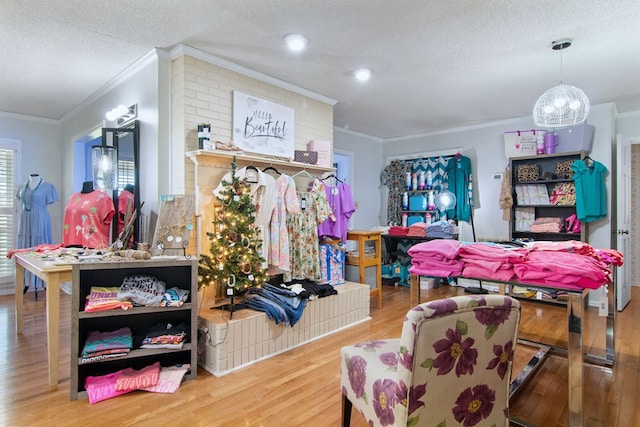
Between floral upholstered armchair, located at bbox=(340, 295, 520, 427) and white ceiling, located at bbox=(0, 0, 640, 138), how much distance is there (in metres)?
1.97

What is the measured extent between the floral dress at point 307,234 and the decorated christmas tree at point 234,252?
2.19ft

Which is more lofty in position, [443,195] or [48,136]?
[48,136]

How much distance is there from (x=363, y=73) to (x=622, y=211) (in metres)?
3.50

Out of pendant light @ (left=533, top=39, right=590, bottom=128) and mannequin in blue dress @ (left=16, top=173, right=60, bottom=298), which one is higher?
pendant light @ (left=533, top=39, right=590, bottom=128)

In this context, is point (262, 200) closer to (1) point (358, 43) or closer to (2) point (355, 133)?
(1) point (358, 43)

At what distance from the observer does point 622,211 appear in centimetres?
418

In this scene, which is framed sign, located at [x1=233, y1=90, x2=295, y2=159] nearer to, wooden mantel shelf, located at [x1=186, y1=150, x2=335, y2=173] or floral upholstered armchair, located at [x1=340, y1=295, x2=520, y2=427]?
wooden mantel shelf, located at [x1=186, y1=150, x2=335, y2=173]

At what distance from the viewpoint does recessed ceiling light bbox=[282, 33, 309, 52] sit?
2.73 meters

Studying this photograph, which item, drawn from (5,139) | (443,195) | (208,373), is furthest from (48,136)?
(443,195)

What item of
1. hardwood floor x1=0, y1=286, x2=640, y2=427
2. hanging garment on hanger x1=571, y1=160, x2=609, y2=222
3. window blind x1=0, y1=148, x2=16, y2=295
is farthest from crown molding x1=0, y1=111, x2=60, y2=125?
hanging garment on hanger x1=571, y1=160, x2=609, y2=222

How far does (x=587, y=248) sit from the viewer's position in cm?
193

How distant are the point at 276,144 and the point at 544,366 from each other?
3025 millimetres

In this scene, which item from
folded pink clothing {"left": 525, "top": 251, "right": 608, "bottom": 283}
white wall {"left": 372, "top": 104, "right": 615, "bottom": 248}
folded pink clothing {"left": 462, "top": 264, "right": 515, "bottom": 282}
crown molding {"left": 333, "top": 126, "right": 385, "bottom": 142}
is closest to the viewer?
folded pink clothing {"left": 525, "top": 251, "right": 608, "bottom": 283}

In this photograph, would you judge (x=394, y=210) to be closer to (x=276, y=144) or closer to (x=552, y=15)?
(x=276, y=144)
